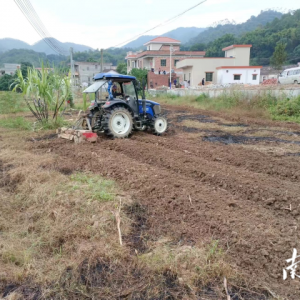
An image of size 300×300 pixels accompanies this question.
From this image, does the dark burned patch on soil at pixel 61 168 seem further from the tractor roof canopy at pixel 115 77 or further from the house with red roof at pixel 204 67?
the house with red roof at pixel 204 67

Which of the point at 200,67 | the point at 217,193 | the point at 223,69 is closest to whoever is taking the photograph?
the point at 217,193

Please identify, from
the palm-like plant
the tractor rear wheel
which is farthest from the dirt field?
the palm-like plant

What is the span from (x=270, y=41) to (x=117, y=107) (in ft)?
195

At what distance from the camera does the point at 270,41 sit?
188 feet

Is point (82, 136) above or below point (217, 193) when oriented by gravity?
above

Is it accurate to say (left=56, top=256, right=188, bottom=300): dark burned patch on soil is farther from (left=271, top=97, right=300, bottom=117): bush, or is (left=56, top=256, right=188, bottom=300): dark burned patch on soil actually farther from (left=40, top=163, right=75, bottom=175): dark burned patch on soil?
(left=271, top=97, right=300, bottom=117): bush

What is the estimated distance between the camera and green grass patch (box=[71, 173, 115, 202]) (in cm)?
411

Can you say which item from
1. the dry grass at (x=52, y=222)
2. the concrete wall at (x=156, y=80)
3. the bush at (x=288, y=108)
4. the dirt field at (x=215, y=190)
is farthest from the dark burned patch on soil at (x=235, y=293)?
the concrete wall at (x=156, y=80)

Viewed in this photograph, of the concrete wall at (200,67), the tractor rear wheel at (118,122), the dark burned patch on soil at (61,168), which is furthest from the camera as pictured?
the concrete wall at (200,67)

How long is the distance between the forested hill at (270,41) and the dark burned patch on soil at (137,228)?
5903cm

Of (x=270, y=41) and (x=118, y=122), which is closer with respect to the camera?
(x=118, y=122)

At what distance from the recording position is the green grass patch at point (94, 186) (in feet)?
13.5

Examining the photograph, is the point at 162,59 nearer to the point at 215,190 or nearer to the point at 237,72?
the point at 237,72

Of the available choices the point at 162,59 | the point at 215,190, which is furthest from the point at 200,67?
the point at 215,190
